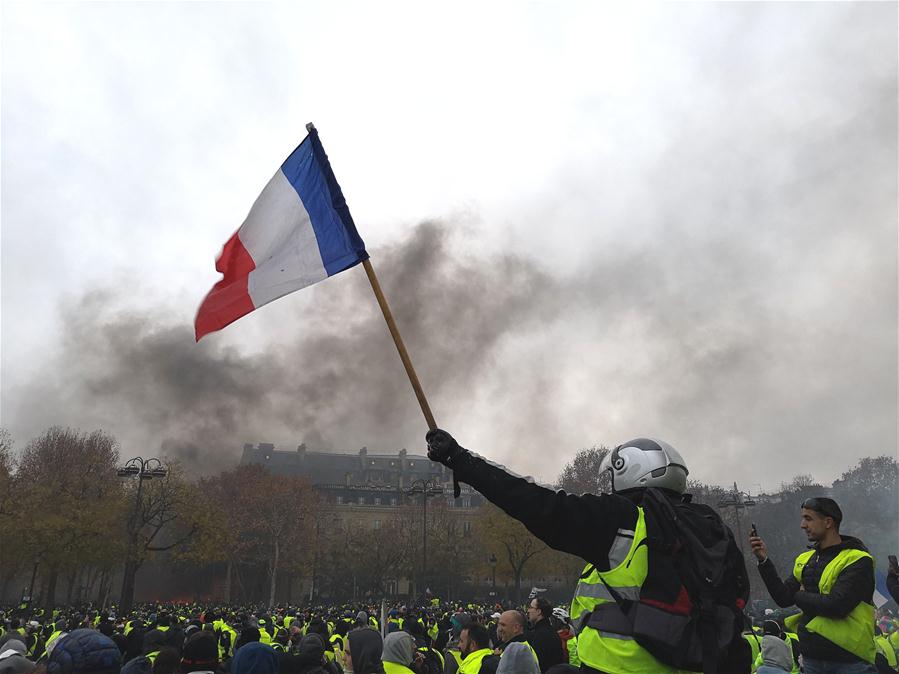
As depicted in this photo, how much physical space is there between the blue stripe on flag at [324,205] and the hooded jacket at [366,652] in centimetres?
391

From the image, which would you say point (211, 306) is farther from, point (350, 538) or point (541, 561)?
point (350, 538)

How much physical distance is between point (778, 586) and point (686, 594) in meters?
2.34

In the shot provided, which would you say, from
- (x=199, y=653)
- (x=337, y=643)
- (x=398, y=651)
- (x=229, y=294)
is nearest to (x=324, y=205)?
(x=229, y=294)

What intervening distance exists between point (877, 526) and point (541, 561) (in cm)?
2955

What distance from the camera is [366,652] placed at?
6.74m

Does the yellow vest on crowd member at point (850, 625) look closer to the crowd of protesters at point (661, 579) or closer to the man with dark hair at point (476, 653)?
the crowd of protesters at point (661, 579)

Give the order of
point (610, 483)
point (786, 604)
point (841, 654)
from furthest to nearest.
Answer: point (786, 604), point (841, 654), point (610, 483)

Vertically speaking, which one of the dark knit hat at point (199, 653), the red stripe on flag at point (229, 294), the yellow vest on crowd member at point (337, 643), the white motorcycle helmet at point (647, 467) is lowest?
the yellow vest on crowd member at point (337, 643)

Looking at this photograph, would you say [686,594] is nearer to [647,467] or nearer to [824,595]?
[647,467]

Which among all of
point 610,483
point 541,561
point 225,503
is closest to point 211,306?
point 610,483

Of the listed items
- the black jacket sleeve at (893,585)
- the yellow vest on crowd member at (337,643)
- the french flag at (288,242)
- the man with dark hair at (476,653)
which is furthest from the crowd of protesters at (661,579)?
the yellow vest on crowd member at (337,643)

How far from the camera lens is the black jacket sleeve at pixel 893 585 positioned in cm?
517

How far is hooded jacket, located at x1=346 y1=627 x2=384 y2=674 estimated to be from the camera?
6.68 meters

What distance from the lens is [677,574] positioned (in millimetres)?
2783
